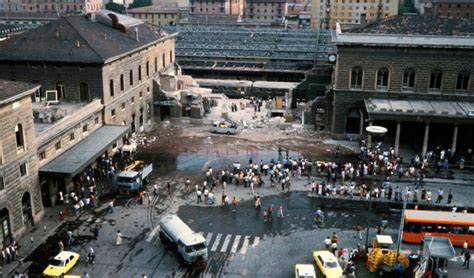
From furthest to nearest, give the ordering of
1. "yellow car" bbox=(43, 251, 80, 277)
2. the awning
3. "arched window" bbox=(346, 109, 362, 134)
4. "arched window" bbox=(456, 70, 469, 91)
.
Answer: "arched window" bbox=(346, 109, 362, 134) → "arched window" bbox=(456, 70, 469, 91) → the awning → "yellow car" bbox=(43, 251, 80, 277)

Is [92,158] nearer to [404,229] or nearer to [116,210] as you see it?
[116,210]

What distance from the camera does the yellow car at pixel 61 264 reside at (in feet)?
119

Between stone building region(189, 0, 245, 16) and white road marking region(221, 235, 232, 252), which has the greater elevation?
stone building region(189, 0, 245, 16)

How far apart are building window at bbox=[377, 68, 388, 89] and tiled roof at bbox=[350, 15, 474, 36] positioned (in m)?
4.78

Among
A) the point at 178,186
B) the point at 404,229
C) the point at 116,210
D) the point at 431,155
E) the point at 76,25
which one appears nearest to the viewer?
the point at 404,229

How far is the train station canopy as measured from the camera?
193 feet

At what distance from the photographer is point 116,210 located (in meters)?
47.8

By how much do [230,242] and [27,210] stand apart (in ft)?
56.4

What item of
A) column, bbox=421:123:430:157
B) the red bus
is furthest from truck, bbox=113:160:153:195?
column, bbox=421:123:430:157

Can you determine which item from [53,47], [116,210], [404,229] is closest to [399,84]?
[404,229]

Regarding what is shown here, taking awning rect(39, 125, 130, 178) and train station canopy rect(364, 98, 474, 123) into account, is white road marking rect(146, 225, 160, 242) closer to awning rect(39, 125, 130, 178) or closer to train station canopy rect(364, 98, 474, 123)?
awning rect(39, 125, 130, 178)

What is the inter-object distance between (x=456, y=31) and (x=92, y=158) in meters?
45.7

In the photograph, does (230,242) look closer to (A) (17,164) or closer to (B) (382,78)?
(A) (17,164)

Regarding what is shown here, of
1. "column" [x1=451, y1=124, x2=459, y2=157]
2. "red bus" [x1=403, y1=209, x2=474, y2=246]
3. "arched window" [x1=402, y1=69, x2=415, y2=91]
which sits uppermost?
"arched window" [x1=402, y1=69, x2=415, y2=91]
